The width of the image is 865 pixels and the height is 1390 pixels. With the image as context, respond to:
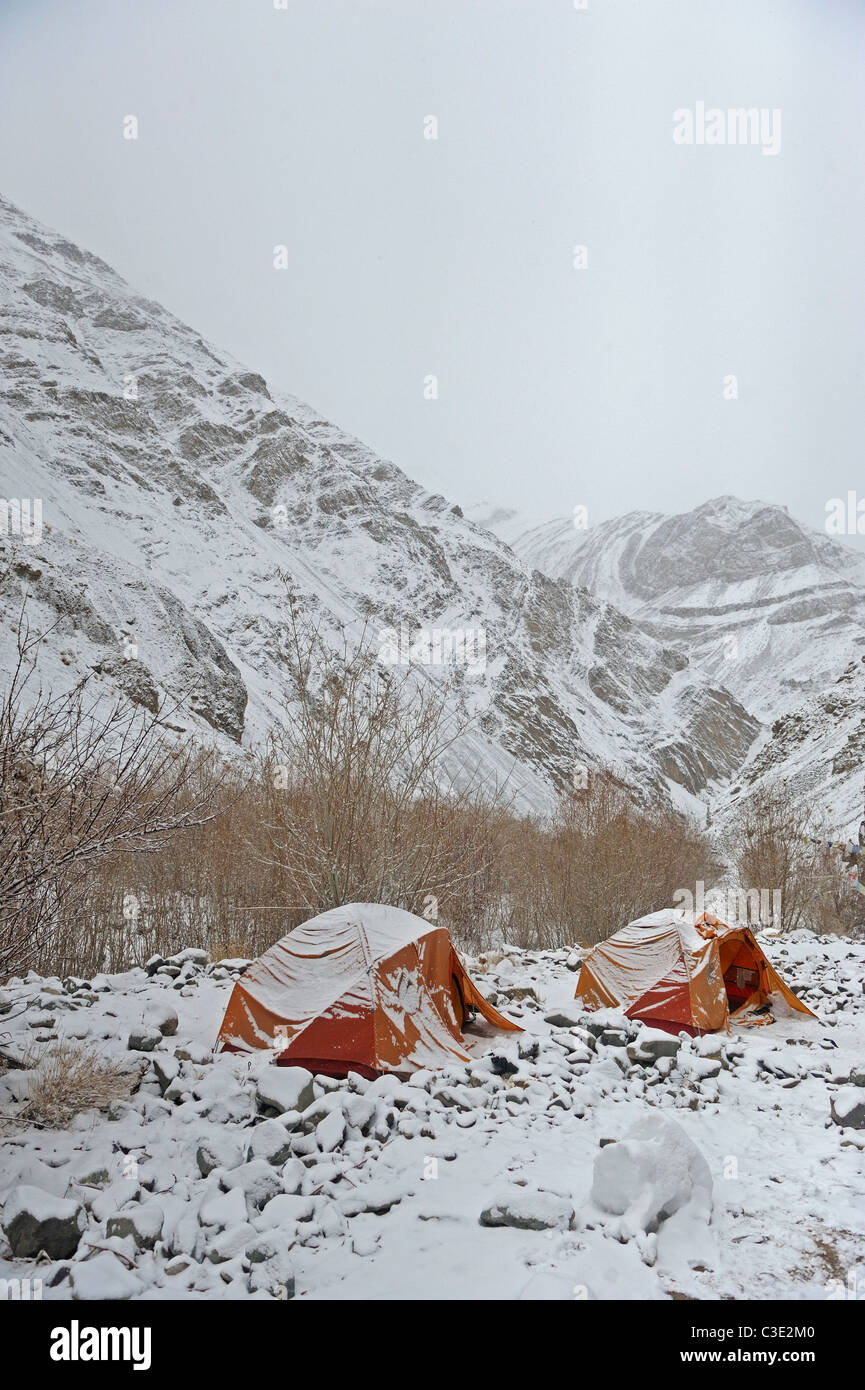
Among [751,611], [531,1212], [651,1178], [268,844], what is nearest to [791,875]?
[268,844]

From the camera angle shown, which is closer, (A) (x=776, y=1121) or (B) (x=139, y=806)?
(B) (x=139, y=806)

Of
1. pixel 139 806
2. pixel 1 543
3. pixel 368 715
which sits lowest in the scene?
pixel 139 806

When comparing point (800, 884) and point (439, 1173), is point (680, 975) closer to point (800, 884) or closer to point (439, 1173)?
point (439, 1173)

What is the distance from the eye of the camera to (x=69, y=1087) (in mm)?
5281

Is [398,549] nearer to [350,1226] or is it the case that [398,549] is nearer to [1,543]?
[1,543]

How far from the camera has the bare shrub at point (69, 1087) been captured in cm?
508

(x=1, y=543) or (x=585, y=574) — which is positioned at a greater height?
(x=585, y=574)

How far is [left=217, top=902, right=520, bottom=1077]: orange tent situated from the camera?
21.0ft

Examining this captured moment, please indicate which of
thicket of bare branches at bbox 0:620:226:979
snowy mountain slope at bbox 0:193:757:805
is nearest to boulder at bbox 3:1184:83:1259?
thicket of bare branches at bbox 0:620:226:979

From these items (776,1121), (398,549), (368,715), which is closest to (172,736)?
(368,715)

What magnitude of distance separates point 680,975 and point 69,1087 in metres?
6.42

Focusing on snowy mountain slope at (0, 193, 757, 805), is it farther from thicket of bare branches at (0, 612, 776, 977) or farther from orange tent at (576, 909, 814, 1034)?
orange tent at (576, 909, 814, 1034)

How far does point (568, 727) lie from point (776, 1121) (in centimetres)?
6781

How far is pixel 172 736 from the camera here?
2652 cm
